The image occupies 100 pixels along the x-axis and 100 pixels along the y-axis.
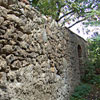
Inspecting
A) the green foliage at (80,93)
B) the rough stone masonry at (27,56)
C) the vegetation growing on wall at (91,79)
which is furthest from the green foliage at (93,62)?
the rough stone masonry at (27,56)

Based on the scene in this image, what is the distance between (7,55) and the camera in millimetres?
2033

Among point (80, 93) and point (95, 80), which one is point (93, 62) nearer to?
point (95, 80)

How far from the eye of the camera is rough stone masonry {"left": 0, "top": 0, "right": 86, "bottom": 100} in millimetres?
1994

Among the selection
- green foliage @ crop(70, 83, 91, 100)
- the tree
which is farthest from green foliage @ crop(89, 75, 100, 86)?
the tree

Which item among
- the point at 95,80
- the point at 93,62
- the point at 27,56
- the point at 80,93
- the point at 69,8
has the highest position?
the point at 69,8

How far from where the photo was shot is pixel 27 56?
2408 millimetres

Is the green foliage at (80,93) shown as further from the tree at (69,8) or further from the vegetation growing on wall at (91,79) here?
the tree at (69,8)

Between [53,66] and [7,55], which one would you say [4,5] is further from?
[53,66]

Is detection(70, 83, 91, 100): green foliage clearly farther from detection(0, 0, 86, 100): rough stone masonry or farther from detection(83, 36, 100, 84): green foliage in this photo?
detection(83, 36, 100, 84): green foliage

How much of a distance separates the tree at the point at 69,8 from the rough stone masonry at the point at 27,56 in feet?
4.44

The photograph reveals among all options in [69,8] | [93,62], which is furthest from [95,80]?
[69,8]

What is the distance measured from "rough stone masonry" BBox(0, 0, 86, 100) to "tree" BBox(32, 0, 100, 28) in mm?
1355

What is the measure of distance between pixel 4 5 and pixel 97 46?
6844 millimetres

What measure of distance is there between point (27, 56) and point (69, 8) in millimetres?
6298
